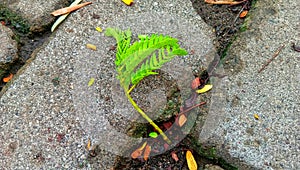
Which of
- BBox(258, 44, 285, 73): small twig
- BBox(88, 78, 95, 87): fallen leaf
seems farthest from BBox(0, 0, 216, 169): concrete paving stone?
BBox(258, 44, 285, 73): small twig

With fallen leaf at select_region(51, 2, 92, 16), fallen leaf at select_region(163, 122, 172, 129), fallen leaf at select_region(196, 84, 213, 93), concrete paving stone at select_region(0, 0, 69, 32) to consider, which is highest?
concrete paving stone at select_region(0, 0, 69, 32)

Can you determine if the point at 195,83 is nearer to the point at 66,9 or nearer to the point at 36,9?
the point at 66,9

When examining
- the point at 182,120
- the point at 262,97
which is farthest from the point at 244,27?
the point at 182,120

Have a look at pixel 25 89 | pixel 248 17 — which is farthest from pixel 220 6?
pixel 25 89

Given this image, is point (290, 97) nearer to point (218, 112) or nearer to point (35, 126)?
point (218, 112)

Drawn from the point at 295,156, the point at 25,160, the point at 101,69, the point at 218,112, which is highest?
the point at 101,69

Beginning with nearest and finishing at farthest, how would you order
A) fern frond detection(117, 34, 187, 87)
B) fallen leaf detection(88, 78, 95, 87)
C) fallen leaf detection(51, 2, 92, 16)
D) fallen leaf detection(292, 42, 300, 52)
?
fern frond detection(117, 34, 187, 87)
fallen leaf detection(88, 78, 95, 87)
fallen leaf detection(292, 42, 300, 52)
fallen leaf detection(51, 2, 92, 16)

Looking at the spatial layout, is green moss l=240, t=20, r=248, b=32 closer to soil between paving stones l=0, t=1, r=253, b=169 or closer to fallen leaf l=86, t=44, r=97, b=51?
soil between paving stones l=0, t=1, r=253, b=169
